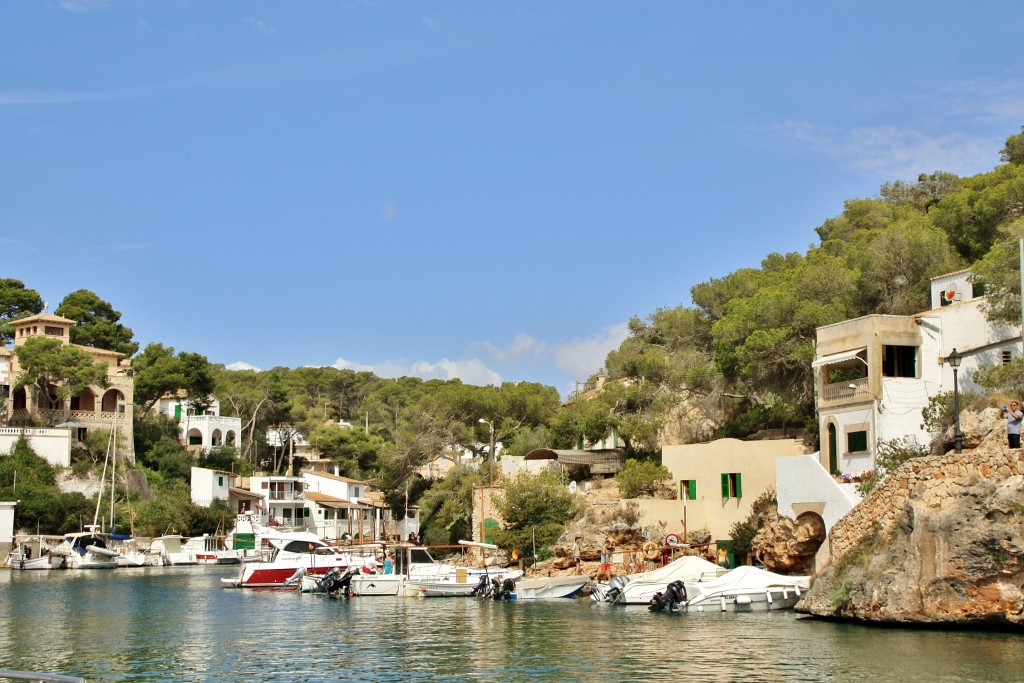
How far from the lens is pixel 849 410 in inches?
1432

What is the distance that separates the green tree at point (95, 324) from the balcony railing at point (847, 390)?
66.8m

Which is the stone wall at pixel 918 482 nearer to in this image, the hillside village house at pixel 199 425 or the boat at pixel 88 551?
the boat at pixel 88 551

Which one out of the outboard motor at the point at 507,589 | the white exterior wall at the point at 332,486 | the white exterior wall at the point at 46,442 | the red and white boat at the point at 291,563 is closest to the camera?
the outboard motor at the point at 507,589

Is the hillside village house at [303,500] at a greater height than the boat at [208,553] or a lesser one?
greater

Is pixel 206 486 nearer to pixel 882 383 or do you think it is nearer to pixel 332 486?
pixel 332 486

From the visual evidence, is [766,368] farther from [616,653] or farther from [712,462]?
[616,653]

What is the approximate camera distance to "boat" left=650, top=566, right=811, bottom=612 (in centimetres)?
3241

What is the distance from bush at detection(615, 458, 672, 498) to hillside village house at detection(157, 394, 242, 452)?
5226 cm

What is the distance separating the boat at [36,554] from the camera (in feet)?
212

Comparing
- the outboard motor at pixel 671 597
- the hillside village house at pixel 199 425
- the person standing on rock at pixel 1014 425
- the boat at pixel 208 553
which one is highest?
the hillside village house at pixel 199 425

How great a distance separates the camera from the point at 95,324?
89.5 metres

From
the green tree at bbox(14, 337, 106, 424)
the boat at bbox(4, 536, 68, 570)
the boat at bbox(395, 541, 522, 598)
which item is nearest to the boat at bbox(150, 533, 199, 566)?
the boat at bbox(4, 536, 68, 570)

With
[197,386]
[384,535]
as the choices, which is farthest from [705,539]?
[197,386]

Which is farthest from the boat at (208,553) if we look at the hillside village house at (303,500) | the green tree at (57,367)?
the green tree at (57,367)
